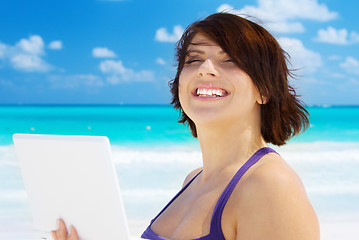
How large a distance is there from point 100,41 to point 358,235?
2673 cm

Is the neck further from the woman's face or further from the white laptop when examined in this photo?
the white laptop

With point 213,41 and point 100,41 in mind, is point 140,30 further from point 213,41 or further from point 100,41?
point 213,41

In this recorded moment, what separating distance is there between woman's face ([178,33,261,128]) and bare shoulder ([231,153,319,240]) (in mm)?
218

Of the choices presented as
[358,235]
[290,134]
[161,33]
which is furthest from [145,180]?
[161,33]

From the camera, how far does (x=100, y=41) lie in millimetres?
29438

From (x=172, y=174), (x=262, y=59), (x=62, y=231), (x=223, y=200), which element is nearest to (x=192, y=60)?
(x=262, y=59)

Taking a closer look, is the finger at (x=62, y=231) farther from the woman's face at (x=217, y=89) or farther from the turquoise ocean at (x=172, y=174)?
the turquoise ocean at (x=172, y=174)

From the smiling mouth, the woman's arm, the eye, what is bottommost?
the woman's arm

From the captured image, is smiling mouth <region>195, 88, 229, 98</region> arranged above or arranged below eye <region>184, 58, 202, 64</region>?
below

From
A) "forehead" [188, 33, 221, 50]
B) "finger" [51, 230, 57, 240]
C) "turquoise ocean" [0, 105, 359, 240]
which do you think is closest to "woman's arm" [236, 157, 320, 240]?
"forehead" [188, 33, 221, 50]

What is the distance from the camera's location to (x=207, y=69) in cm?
140

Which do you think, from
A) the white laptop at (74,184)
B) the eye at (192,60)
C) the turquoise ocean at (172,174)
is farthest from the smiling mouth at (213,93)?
the turquoise ocean at (172,174)

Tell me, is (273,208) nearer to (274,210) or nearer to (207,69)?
(274,210)

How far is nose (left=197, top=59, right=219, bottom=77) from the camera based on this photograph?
1396 mm
